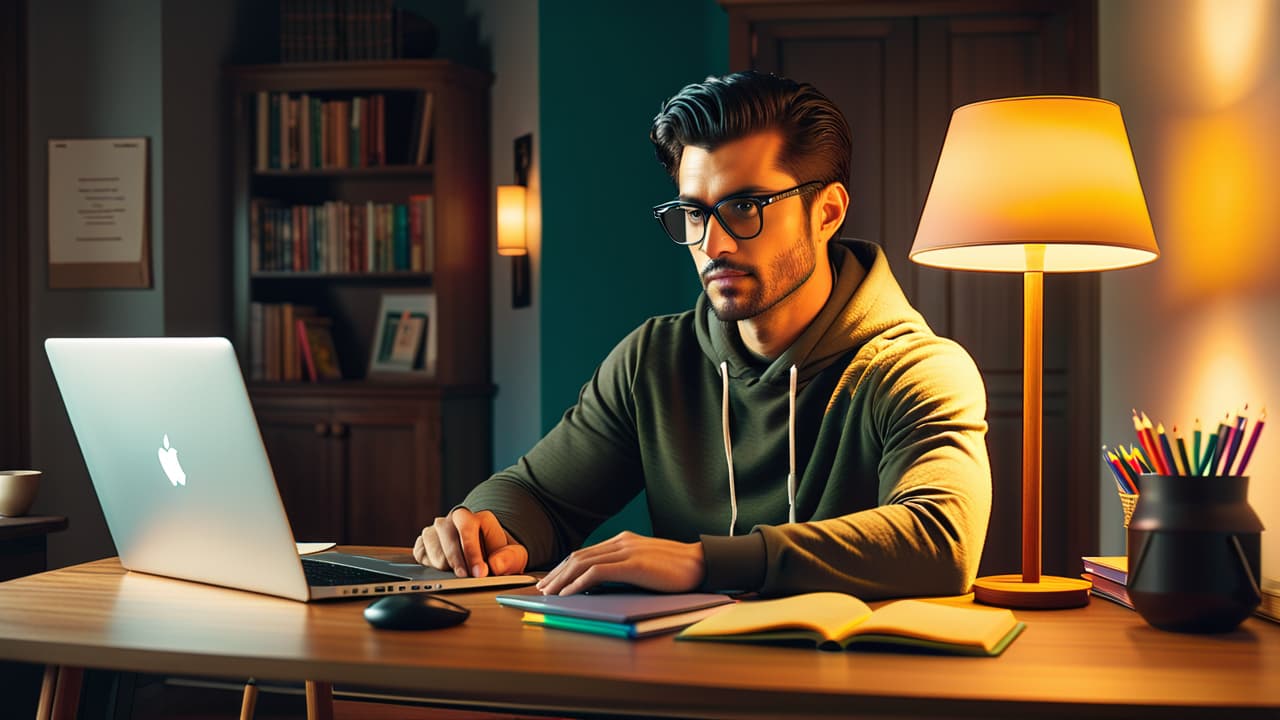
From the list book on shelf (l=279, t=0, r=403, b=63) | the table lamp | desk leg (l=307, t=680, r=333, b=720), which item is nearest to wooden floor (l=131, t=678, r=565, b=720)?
desk leg (l=307, t=680, r=333, b=720)

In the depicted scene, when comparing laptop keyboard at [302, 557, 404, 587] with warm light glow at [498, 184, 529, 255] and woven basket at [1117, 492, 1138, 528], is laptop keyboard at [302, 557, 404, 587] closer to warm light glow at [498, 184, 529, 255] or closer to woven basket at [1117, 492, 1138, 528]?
woven basket at [1117, 492, 1138, 528]

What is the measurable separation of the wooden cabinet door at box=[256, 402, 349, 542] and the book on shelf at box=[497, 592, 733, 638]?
10.4 feet

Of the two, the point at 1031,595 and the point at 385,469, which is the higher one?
the point at 1031,595

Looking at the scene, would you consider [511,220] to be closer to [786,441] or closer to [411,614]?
[786,441]

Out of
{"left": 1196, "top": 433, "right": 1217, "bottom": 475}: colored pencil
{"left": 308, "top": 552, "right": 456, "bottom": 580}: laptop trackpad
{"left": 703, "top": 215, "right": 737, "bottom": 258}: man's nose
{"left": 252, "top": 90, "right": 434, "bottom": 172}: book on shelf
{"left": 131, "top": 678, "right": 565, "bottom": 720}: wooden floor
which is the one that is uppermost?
{"left": 252, "top": 90, "right": 434, "bottom": 172}: book on shelf

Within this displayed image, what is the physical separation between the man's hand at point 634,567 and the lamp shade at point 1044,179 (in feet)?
1.56

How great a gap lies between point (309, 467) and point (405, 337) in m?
0.62

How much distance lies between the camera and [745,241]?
5.11ft

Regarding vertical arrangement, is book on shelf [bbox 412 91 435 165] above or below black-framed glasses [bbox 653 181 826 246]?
above

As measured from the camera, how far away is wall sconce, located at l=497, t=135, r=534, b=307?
13.7ft

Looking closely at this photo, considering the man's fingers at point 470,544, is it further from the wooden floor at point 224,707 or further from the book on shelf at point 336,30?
the book on shelf at point 336,30

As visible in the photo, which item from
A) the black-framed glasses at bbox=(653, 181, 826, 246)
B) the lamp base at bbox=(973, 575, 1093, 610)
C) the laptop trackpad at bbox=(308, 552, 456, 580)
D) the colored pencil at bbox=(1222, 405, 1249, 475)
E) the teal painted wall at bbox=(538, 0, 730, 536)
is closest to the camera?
the colored pencil at bbox=(1222, 405, 1249, 475)

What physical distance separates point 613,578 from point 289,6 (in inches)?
148

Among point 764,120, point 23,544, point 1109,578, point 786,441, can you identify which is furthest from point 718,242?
point 23,544
